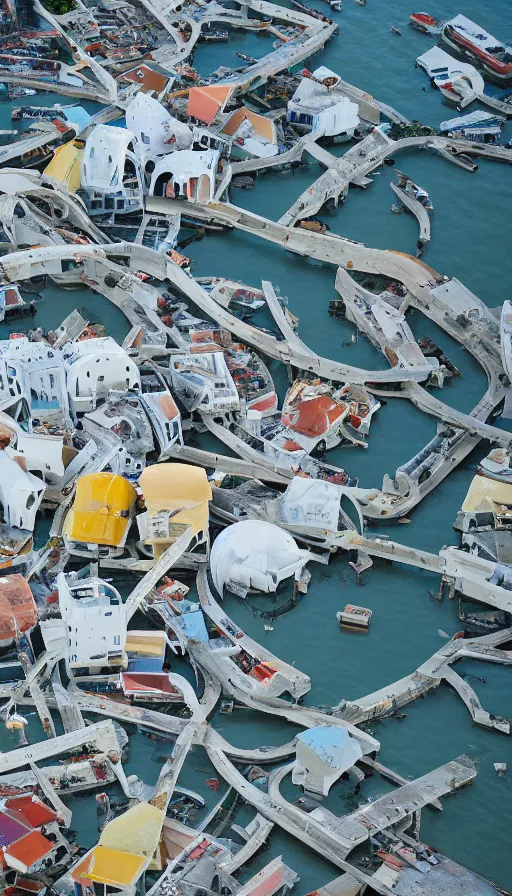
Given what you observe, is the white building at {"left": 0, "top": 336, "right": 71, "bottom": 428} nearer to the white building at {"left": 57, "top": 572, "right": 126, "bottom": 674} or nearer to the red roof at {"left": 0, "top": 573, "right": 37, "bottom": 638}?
the red roof at {"left": 0, "top": 573, "right": 37, "bottom": 638}

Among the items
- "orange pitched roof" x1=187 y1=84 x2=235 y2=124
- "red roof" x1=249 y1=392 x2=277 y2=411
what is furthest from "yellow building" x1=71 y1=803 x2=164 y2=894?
"orange pitched roof" x1=187 y1=84 x2=235 y2=124

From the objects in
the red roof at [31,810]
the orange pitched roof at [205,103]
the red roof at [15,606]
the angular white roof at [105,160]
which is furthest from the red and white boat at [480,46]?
the red roof at [31,810]

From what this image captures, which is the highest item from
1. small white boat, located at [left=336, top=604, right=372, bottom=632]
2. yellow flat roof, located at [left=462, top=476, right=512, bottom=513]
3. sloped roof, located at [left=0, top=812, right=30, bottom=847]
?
yellow flat roof, located at [left=462, top=476, right=512, bottom=513]

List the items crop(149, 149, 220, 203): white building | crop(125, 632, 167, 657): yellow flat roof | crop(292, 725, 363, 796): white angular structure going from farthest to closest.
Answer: crop(149, 149, 220, 203): white building, crop(125, 632, 167, 657): yellow flat roof, crop(292, 725, 363, 796): white angular structure

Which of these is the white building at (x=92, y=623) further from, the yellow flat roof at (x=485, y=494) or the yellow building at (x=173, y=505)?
the yellow flat roof at (x=485, y=494)

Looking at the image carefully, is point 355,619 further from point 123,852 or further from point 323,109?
point 323,109

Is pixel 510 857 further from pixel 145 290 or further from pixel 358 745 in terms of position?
pixel 145 290
